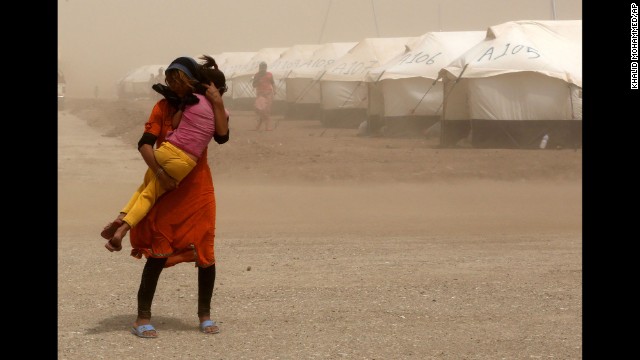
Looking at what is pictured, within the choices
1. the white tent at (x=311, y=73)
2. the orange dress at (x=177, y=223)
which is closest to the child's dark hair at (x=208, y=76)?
the orange dress at (x=177, y=223)

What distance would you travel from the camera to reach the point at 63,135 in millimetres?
26797

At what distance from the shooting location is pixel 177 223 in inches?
218

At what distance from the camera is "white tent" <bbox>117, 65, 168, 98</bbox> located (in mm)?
62688

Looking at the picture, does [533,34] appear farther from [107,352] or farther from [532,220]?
[107,352]

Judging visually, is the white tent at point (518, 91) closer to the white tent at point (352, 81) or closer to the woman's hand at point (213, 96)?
the white tent at point (352, 81)

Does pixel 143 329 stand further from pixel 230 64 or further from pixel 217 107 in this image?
pixel 230 64

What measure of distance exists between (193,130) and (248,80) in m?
36.3

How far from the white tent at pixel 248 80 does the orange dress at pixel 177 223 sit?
35667 millimetres

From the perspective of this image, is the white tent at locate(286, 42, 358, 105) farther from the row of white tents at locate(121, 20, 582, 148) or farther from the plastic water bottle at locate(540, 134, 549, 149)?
the plastic water bottle at locate(540, 134, 549, 149)

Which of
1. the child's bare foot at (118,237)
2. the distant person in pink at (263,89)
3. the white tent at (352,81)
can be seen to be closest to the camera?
the child's bare foot at (118,237)

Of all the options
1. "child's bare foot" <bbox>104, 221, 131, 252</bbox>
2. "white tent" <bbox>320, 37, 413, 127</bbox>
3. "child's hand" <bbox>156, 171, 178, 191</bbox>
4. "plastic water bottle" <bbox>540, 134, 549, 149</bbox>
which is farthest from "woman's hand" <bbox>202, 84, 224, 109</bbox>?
"white tent" <bbox>320, 37, 413, 127</bbox>

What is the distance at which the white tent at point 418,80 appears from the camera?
23328 millimetres

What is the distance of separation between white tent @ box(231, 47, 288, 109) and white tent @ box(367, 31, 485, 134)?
1728cm
